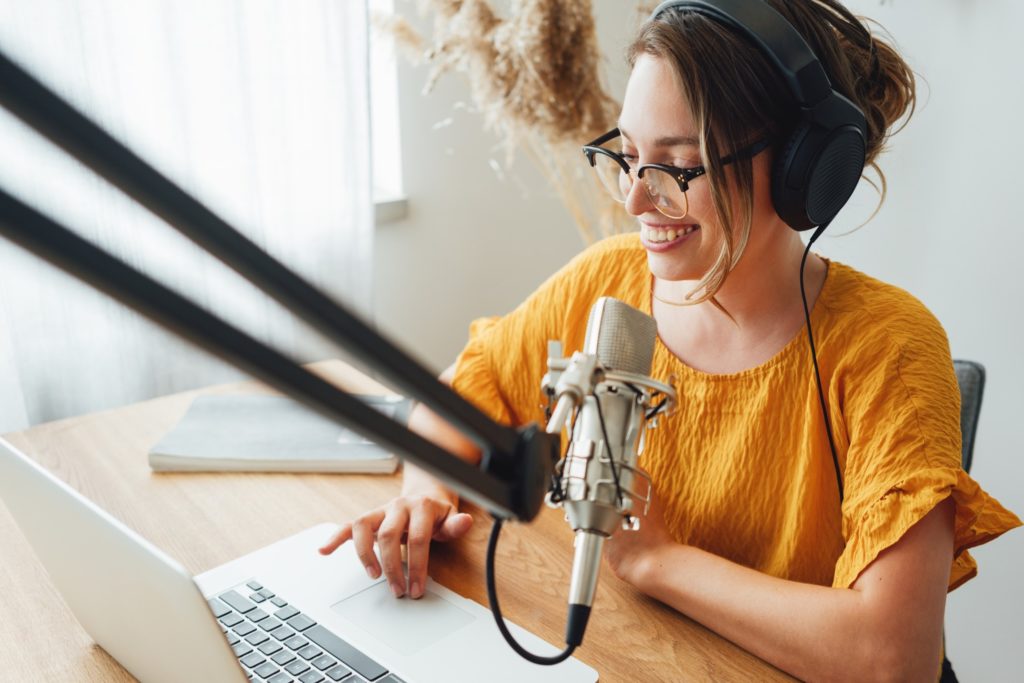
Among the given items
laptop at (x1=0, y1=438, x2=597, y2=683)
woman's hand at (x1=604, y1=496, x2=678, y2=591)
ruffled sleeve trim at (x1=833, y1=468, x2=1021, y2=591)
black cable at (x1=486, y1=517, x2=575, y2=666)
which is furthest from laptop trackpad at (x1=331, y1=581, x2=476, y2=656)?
ruffled sleeve trim at (x1=833, y1=468, x2=1021, y2=591)

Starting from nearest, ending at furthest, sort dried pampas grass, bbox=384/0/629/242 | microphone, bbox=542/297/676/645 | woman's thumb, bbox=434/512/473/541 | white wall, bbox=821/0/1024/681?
microphone, bbox=542/297/676/645, woman's thumb, bbox=434/512/473/541, white wall, bbox=821/0/1024/681, dried pampas grass, bbox=384/0/629/242

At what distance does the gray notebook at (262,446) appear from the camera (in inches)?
44.7

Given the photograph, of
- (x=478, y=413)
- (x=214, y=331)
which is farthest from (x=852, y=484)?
(x=214, y=331)

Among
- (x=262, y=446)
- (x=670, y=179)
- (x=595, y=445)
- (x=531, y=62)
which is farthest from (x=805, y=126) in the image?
(x=531, y=62)

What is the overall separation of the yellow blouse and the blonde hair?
6.6 inches

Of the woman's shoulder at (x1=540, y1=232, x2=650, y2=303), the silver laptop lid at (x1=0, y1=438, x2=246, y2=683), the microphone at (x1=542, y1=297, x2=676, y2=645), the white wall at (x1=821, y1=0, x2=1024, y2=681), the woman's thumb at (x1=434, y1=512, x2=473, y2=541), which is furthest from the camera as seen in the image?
the white wall at (x1=821, y1=0, x2=1024, y2=681)

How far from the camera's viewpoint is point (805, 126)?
810 mm

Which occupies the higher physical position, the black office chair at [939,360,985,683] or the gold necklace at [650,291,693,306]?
the gold necklace at [650,291,693,306]

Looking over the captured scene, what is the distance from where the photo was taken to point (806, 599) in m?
0.83

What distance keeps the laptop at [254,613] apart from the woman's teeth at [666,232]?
443mm

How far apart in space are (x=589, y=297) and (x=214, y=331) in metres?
0.99

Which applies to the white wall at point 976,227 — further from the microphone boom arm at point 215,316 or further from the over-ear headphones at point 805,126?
the microphone boom arm at point 215,316

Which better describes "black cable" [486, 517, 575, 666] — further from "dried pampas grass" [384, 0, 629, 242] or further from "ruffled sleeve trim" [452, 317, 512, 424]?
"dried pampas grass" [384, 0, 629, 242]

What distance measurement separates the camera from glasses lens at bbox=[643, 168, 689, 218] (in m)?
0.90
